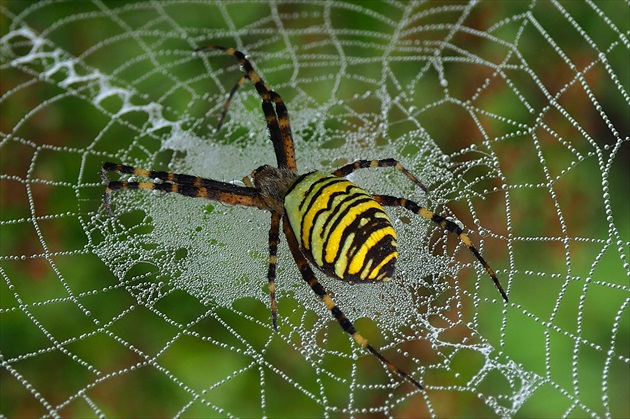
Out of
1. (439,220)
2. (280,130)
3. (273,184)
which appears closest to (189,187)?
(273,184)

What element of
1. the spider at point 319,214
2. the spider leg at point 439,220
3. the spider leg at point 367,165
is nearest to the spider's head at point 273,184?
the spider at point 319,214

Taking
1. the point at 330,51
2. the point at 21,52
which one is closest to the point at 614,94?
the point at 330,51

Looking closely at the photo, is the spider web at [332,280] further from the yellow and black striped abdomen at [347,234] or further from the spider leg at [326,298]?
the yellow and black striped abdomen at [347,234]

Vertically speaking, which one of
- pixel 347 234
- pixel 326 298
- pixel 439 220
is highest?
pixel 439 220

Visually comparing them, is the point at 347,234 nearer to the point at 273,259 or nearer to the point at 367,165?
the point at 273,259

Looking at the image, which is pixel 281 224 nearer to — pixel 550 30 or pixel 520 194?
pixel 520 194

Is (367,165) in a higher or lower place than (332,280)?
higher

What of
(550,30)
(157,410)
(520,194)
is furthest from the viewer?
(550,30)
